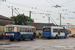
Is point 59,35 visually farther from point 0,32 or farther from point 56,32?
point 0,32

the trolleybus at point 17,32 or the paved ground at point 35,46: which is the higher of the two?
the trolleybus at point 17,32

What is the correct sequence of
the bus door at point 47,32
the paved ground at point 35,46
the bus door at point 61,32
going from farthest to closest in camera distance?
the bus door at point 61,32 < the bus door at point 47,32 < the paved ground at point 35,46

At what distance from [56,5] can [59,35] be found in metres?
9.95

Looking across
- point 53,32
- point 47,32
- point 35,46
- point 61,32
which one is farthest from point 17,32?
point 61,32

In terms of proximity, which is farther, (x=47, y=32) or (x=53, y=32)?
(x=53, y=32)

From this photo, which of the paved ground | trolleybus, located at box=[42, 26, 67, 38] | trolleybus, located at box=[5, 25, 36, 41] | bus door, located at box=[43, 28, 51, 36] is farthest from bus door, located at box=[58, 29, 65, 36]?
the paved ground

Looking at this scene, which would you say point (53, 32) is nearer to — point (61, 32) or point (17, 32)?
point (61, 32)

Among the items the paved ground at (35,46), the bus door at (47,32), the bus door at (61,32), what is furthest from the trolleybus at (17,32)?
the bus door at (61,32)

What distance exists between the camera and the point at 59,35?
42.7m

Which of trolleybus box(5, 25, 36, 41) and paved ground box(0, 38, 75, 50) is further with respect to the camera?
trolleybus box(5, 25, 36, 41)

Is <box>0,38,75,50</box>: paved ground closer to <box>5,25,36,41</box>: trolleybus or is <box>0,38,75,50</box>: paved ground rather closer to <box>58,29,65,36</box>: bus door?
<box>5,25,36,41</box>: trolleybus

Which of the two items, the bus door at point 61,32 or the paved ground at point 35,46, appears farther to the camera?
the bus door at point 61,32

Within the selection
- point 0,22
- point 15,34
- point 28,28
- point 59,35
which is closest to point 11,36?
point 15,34

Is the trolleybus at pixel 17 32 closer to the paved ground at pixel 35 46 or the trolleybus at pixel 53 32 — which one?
the paved ground at pixel 35 46
